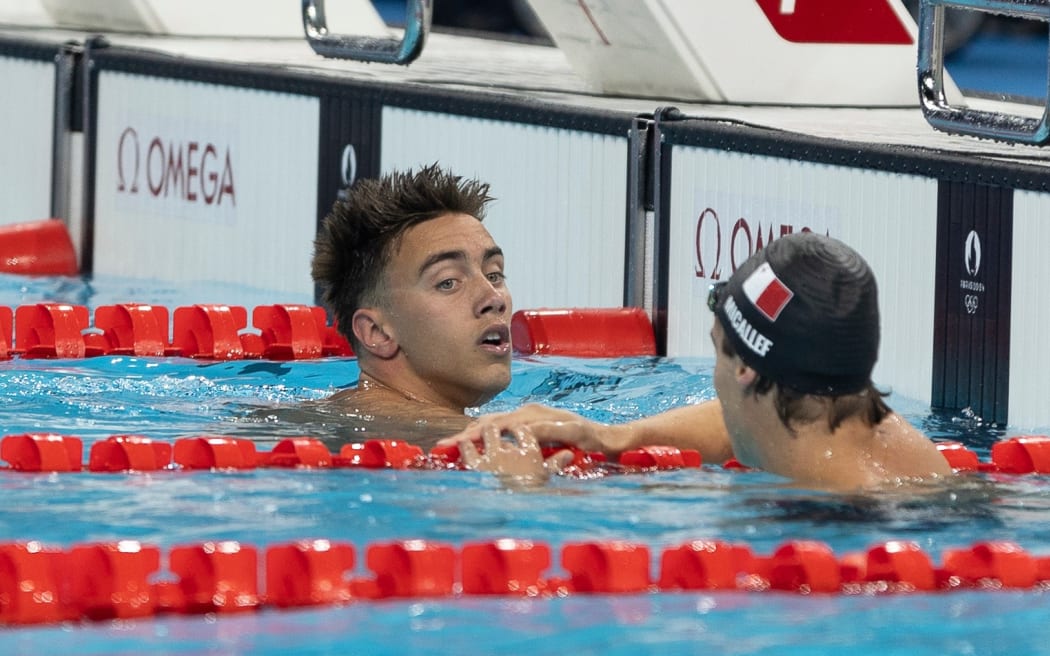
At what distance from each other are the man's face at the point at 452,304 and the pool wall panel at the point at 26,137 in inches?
181

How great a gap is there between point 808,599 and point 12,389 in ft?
8.38

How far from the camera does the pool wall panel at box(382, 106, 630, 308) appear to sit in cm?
638

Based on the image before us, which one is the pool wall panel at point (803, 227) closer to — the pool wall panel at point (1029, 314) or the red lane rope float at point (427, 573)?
the pool wall panel at point (1029, 314)

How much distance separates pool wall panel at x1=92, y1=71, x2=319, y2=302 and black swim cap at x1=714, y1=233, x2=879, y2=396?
13.5 ft

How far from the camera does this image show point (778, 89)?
278 inches

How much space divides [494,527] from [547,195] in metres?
3.12

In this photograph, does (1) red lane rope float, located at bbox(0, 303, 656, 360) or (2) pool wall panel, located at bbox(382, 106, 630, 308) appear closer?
(1) red lane rope float, located at bbox(0, 303, 656, 360)

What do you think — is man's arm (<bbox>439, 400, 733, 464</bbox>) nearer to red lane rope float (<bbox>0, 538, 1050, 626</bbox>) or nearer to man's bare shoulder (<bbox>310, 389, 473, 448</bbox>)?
man's bare shoulder (<bbox>310, 389, 473, 448</bbox>)

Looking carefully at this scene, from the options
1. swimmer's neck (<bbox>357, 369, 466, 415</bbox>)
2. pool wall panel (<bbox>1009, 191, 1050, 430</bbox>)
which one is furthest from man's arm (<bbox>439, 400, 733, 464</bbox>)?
pool wall panel (<bbox>1009, 191, 1050, 430</bbox>)

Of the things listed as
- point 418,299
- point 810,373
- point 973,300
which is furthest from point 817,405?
point 973,300

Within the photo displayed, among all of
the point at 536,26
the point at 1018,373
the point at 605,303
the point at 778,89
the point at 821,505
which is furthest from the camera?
the point at 536,26

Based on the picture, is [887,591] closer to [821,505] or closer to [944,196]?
[821,505]

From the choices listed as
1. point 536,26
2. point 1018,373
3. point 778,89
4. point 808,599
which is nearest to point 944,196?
point 1018,373

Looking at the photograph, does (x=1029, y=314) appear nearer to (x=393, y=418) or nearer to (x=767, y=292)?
(x=393, y=418)
